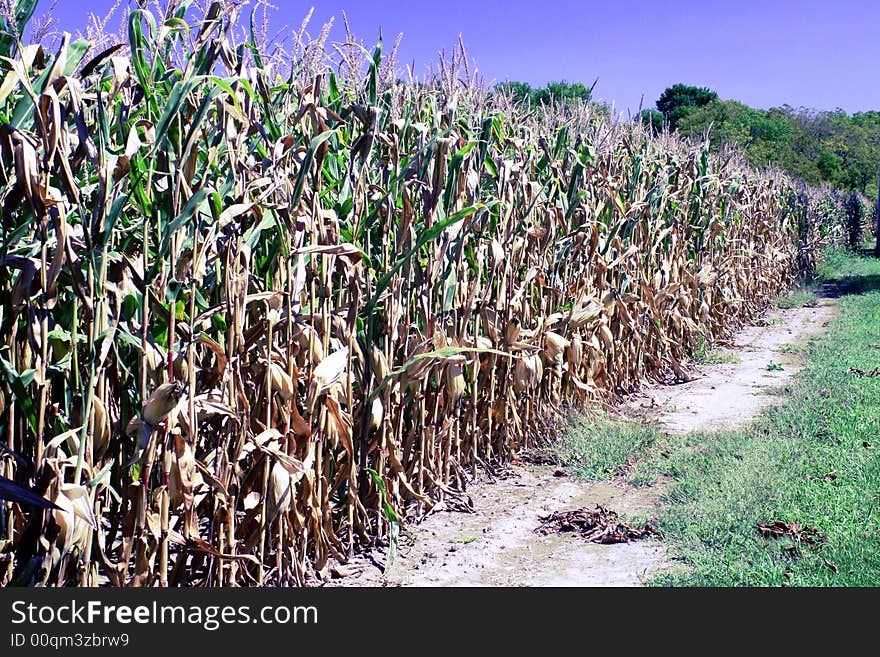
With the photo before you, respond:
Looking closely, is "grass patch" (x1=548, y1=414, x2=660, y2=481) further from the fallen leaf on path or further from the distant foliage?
the distant foliage

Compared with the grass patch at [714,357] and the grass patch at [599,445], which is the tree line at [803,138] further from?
the grass patch at [599,445]

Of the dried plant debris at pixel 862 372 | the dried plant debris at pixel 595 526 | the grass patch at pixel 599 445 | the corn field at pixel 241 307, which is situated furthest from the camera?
the dried plant debris at pixel 862 372

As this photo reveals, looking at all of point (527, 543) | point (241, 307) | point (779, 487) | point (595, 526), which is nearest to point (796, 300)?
point (779, 487)

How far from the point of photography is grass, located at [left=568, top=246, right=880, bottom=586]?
3.37m

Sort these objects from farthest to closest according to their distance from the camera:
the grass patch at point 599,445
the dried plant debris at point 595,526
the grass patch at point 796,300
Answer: the grass patch at point 796,300, the grass patch at point 599,445, the dried plant debris at point 595,526

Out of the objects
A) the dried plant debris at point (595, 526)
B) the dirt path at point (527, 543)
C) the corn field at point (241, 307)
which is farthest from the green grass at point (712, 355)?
the dried plant debris at point (595, 526)

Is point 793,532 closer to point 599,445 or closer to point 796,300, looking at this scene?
point 599,445

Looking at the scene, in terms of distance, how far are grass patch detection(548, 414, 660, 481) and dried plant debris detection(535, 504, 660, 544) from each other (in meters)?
0.58

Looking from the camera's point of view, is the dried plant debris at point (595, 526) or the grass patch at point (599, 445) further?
the grass patch at point (599, 445)

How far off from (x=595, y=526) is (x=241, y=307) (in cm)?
214

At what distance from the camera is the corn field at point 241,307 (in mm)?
2318

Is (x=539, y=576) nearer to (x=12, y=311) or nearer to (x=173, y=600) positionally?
(x=173, y=600)

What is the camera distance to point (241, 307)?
2725 mm

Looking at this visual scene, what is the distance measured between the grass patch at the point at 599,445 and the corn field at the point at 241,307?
0.96ft
